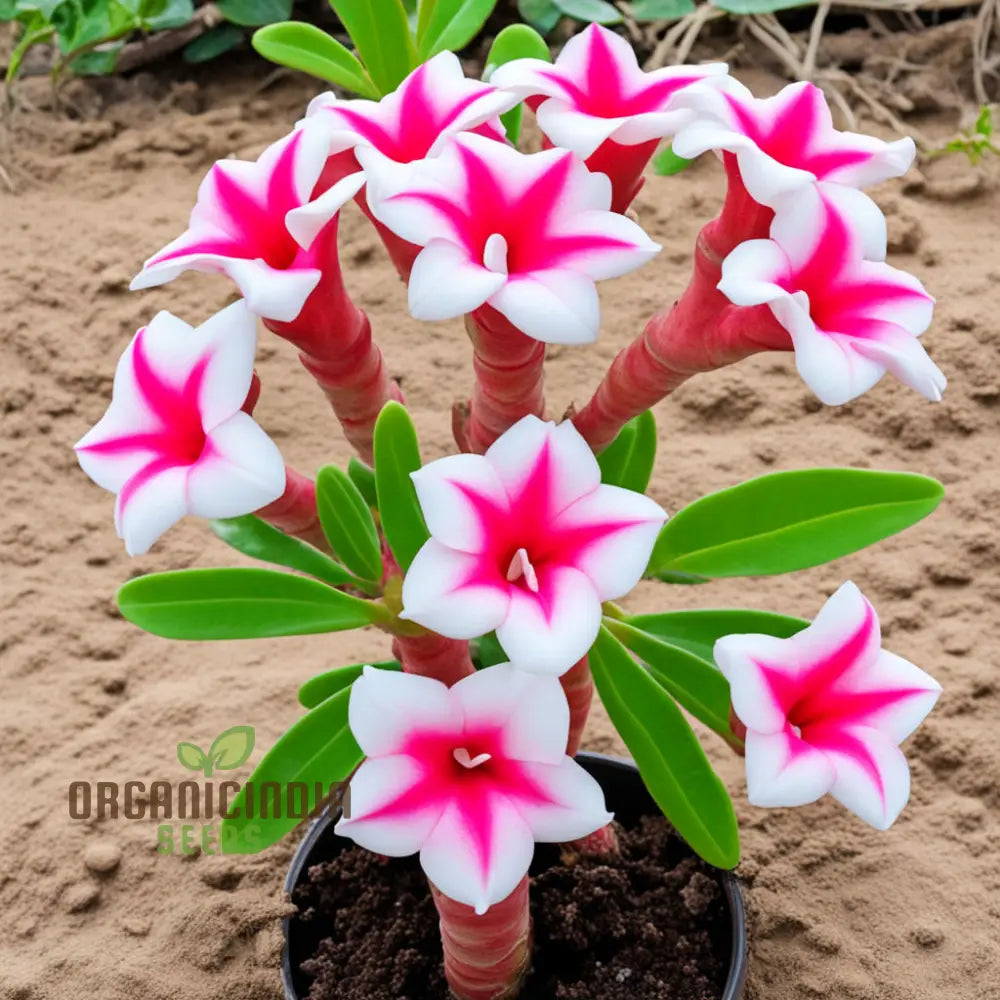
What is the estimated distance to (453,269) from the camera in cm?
59

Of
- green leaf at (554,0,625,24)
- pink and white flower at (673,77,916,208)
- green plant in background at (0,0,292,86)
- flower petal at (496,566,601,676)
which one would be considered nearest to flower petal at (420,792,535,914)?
flower petal at (496,566,601,676)

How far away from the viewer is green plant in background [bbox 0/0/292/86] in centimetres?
192

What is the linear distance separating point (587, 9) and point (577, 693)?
55.7 inches

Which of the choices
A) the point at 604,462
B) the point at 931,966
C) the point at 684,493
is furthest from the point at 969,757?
the point at 604,462

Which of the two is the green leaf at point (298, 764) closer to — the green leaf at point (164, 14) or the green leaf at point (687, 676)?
the green leaf at point (687, 676)

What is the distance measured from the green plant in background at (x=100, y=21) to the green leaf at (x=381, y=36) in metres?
1.20

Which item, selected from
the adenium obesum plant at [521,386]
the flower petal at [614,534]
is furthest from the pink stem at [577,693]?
the flower petal at [614,534]

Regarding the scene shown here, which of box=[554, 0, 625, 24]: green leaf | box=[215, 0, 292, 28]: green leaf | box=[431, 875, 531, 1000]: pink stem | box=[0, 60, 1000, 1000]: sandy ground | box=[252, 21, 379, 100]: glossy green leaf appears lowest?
box=[0, 60, 1000, 1000]: sandy ground

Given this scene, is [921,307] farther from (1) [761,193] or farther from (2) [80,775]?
(2) [80,775]

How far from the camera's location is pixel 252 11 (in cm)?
201

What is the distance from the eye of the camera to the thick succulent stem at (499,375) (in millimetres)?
697

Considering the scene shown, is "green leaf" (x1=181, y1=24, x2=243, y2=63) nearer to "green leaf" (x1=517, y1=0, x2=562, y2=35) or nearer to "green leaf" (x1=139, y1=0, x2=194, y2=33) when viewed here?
"green leaf" (x1=139, y1=0, x2=194, y2=33)

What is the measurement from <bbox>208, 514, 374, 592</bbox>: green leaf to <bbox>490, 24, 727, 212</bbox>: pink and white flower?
302mm

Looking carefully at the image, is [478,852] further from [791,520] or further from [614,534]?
[791,520]
